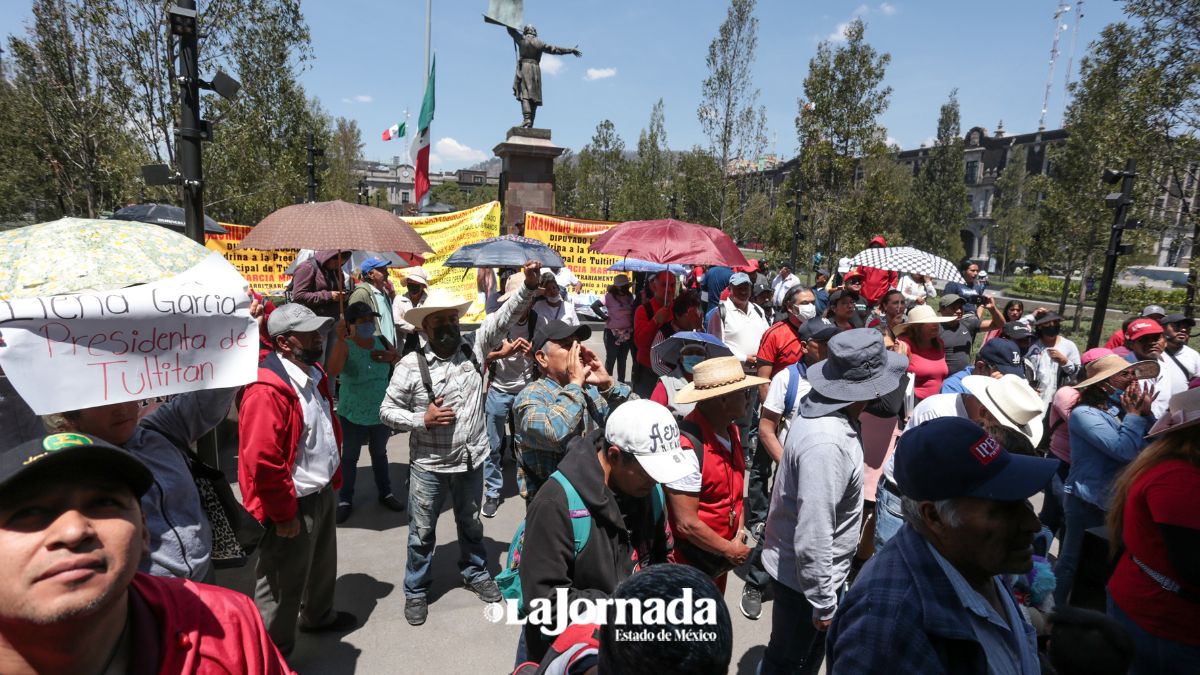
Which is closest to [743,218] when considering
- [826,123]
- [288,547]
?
[826,123]

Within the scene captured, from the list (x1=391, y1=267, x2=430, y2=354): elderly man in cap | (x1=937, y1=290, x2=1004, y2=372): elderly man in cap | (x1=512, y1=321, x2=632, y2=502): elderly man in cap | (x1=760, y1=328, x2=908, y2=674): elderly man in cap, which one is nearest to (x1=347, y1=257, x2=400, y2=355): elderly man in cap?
(x1=391, y1=267, x2=430, y2=354): elderly man in cap

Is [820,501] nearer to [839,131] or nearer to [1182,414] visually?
[1182,414]

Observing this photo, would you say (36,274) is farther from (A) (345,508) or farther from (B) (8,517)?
(A) (345,508)

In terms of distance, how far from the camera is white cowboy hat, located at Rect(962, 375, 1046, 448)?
310 centimetres

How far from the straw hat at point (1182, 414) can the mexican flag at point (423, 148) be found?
1213 centimetres

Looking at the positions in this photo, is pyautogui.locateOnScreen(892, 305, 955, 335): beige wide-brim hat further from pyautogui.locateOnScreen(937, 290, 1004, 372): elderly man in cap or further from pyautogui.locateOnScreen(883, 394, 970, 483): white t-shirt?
pyautogui.locateOnScreen(883, 394, 970, 483): white t-shirt

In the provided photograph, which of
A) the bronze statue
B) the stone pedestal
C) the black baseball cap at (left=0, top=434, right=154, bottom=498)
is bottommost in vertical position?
the black baseball cap at (left=0, top=434, right=154, bottom=498)

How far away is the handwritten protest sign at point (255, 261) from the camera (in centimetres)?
1081

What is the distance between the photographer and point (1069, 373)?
5.99 meters

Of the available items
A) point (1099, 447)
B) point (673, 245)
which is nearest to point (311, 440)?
point (673, 245)

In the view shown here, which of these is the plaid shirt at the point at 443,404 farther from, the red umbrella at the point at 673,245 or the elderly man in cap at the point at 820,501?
the red umbrella at the point at 673,245

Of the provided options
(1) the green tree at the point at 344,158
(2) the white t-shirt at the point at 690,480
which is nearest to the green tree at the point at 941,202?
(1) the green tree at the point at 344,158

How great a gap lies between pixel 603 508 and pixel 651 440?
11.8 inches

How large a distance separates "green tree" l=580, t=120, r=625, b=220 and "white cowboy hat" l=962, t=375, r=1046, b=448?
2836 centimetres
